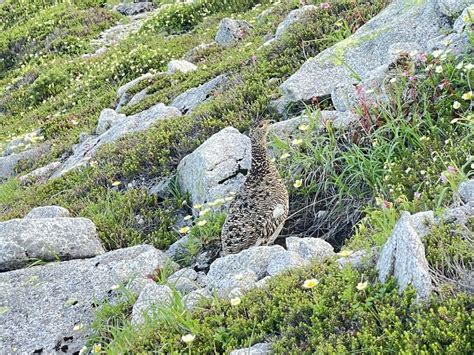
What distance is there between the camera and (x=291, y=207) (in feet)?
26.4

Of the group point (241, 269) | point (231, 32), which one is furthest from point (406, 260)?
point (231, 32)

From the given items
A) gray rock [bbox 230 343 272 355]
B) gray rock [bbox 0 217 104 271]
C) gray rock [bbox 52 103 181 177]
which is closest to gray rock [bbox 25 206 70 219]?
gray rock [bbox 0 217 104 271]

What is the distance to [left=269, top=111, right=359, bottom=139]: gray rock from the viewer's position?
8.32 meters

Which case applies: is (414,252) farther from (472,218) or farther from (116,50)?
(116,50)

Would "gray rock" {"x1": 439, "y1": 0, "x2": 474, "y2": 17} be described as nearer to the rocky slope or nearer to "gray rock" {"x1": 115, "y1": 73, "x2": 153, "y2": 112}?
the rocky slope

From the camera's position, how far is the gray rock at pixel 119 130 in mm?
12352

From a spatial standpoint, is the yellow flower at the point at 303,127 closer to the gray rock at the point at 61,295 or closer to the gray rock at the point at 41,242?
the gray rock at the point at 61,295

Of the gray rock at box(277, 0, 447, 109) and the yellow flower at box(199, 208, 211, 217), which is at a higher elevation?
the gray rock at box(277, 0, 447, 109)

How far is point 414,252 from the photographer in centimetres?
493

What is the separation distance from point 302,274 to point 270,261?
723 mm

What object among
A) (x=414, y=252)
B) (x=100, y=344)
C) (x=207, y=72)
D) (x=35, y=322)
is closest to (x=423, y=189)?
(x=414, y=252)

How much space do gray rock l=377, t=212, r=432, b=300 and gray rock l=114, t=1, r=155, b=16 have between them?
2156cm

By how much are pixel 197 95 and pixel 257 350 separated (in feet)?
26.5

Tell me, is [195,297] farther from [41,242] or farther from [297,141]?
[41,242]
